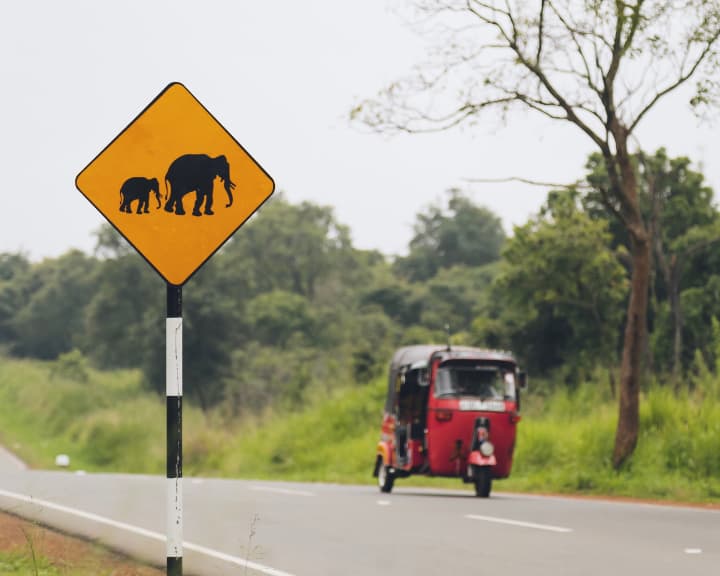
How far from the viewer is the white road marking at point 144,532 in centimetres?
1041

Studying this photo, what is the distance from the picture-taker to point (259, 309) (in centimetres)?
8100

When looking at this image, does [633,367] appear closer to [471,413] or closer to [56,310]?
[471,413]

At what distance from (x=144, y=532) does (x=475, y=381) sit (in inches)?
358

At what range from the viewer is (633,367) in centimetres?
2277

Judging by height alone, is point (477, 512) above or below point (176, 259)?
below

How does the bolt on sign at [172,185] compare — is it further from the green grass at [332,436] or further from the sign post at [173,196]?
the green grass at [332,436]

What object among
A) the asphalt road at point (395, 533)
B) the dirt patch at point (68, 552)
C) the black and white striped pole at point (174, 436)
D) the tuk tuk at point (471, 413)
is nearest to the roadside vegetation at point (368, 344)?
the tuk tuk at point (471, 413)

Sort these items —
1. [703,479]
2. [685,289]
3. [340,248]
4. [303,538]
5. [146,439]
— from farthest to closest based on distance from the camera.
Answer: [340,248] < [146,439] < [685,289] < [703,479] < [303,538]

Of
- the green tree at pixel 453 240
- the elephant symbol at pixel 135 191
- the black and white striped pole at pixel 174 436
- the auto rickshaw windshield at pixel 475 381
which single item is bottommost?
the black and white striped pole at pixel 174 436

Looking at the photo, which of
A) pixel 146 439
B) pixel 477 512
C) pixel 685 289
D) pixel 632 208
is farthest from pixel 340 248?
pixel 477 512

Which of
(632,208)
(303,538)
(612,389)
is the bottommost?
(303,538)

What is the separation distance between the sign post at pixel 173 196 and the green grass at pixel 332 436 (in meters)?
12.9

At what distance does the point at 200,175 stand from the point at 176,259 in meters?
0.54

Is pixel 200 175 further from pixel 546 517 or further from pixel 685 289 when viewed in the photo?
pixel 685 289
